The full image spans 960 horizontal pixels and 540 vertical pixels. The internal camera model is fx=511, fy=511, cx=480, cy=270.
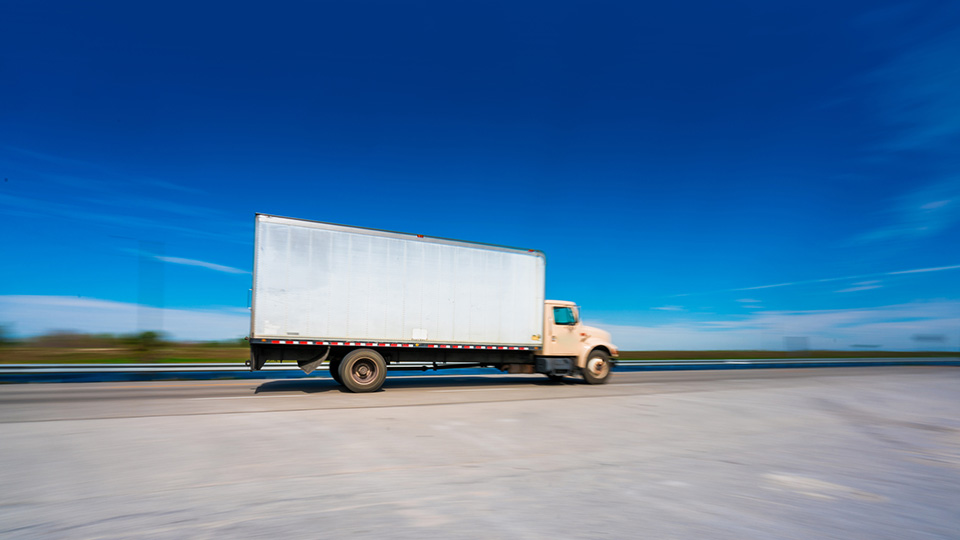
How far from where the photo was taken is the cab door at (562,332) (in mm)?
15398

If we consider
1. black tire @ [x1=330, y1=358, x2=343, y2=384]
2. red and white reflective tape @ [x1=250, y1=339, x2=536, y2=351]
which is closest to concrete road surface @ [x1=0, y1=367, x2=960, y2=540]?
red and white reflective tape @ [x1=250, y1=339, x2=536, y2=351]

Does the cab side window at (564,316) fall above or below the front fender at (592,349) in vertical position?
above

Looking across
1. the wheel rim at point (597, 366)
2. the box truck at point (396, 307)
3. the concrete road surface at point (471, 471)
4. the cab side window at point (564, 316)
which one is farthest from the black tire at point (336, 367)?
the wheel rim at point (597, 366)

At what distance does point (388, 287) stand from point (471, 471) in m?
8.22

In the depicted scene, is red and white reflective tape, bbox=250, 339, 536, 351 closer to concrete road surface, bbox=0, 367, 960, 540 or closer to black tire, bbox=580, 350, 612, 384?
concrete road surface, bbox=0, 367, 960, 540

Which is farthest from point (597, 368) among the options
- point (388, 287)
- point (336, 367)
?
point (336, 367)

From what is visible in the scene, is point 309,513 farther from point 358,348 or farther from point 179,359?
point 179,359

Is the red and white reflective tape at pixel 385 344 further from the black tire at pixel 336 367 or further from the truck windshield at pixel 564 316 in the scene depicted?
the truck windshield at pixel 564 316

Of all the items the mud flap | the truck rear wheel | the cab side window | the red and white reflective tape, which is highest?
the cab side window

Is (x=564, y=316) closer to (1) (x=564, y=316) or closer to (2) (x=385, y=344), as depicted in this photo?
(1) (x=564, y=316)

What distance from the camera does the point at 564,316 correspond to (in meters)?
15.8

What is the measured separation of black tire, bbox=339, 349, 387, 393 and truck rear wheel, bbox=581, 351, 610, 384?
6402mm

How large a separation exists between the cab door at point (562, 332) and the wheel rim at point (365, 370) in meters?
5.25

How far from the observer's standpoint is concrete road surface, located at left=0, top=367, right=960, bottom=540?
12.1 feet
